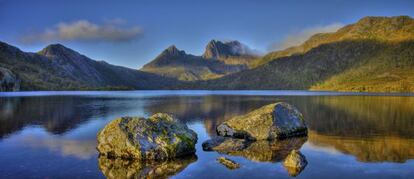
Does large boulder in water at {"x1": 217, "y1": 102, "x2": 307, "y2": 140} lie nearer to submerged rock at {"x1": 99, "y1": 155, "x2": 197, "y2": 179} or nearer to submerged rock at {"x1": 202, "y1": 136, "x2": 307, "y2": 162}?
submerged rock at {"x1": 202, "y1": 136, "x2": 307, "y2": 162}

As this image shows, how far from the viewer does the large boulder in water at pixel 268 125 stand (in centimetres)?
3112

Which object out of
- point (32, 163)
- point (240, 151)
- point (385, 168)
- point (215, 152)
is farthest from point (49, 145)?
point (385, 168)

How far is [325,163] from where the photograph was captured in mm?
21312

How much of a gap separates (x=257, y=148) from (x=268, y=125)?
229 inches

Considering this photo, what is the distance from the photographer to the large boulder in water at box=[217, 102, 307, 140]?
31125mm

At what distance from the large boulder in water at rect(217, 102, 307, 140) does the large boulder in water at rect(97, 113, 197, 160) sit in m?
7.53

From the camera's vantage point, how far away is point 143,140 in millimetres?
23203

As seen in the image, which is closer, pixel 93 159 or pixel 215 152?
pixel 93 159

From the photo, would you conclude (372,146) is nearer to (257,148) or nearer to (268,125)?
(268,125)

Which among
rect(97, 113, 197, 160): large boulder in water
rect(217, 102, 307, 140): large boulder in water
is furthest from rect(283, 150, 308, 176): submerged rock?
rect(217, 102, 307, 140): large boulder in water

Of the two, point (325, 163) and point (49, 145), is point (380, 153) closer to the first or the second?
point (325, 163)

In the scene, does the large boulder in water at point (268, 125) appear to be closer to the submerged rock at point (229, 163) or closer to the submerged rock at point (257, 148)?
the submerged rock at point (257, 148)

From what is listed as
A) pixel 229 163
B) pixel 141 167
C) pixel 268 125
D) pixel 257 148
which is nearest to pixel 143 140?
pixel 141 167

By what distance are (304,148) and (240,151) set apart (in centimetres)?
530
